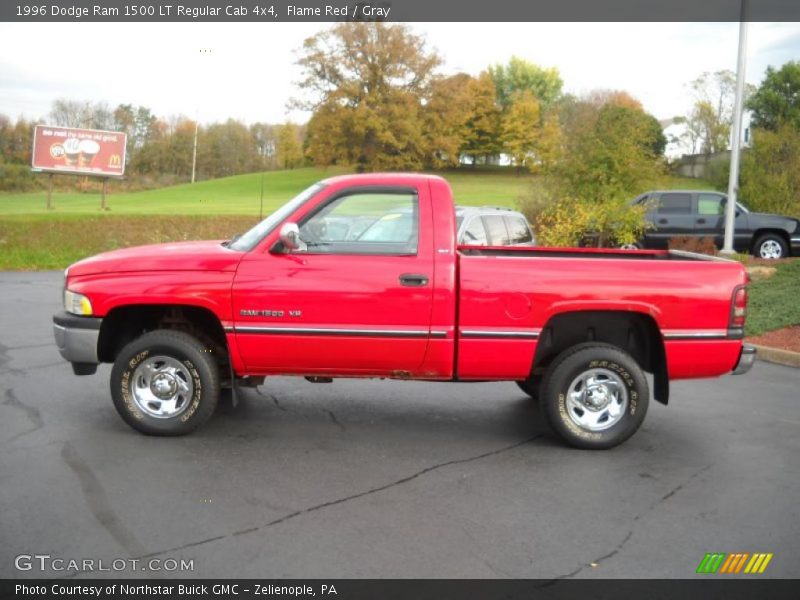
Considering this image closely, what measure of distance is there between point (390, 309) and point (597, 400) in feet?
5.54

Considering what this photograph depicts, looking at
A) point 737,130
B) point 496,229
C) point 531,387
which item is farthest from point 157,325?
point 737,130

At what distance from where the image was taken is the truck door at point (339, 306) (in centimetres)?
563

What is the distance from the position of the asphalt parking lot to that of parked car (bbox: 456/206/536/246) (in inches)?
177

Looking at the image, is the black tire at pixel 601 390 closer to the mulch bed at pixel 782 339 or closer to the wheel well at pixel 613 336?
the wheel well at pixel 613 336

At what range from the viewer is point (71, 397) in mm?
6965

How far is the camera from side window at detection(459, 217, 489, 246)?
37.9 feet

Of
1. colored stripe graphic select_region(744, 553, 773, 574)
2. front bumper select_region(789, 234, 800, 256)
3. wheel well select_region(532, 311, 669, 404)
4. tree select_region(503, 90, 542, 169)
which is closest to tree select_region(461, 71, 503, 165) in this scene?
tree select_region(503, 90, 542, 169)

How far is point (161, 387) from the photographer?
19.3 ft

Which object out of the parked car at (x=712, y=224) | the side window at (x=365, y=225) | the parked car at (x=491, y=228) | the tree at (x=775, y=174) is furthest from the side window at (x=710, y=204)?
the side window at (x=365, y=225)

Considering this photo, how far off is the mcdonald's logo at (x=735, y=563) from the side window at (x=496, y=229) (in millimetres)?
7958

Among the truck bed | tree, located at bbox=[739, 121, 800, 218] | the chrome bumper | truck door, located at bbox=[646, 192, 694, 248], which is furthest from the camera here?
tree, located at bbox=[739, 121, 800, 218]

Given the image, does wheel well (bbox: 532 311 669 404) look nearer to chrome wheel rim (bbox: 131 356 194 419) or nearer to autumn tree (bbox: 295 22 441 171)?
chrome wheel rim (bbox: 131 356 194 419)

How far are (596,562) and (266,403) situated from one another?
3.68 m

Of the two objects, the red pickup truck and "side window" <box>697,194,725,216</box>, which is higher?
"side window" <box>697,194,725,216</box>
